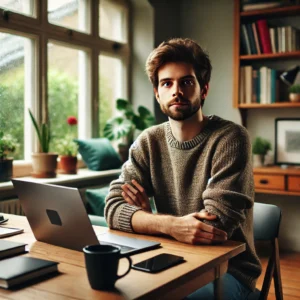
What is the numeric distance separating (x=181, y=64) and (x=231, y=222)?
0.62 metres

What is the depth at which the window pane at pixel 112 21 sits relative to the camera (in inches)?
168

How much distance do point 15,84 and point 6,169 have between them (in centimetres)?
69

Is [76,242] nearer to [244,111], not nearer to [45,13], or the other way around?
[45,13]

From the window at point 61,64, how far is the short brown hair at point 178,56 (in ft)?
5.75

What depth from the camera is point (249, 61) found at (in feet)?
14.4

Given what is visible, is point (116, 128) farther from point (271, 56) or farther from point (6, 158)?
point (271, 56)

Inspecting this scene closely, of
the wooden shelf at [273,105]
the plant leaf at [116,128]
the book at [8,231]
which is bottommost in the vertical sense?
the book at [8,231]

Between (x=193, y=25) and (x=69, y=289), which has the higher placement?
(x=193, y=25)

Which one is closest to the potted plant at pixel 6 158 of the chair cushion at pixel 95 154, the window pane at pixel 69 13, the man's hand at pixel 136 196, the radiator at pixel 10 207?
the radiator at pixel 10 207

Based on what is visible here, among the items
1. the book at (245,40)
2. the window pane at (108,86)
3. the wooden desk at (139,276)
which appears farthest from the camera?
the window pane at (108,86)

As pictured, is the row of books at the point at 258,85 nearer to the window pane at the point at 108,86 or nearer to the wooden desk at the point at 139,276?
the window pane at the point at 108,86

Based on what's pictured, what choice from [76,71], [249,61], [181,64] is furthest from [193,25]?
[181,64]

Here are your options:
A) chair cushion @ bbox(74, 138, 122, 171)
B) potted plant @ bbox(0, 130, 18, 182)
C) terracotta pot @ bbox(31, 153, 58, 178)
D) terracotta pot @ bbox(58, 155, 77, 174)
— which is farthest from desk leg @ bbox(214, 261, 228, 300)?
chair cushion @ bbox(74, 138, 122, 171)

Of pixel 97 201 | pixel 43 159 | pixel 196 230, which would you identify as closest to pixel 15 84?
pixel 43 159
